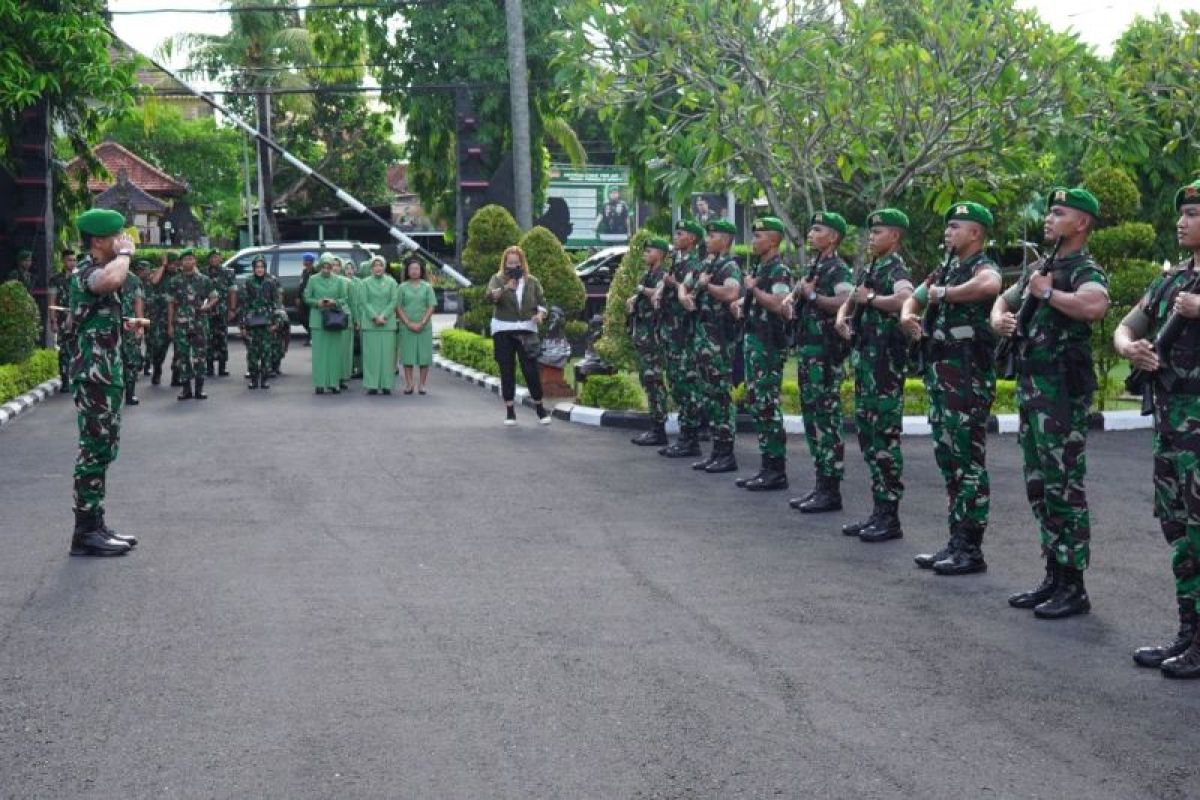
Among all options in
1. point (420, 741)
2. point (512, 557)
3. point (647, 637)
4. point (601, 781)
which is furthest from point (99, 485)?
point (601, 781)

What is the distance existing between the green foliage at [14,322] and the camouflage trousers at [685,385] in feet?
32.9

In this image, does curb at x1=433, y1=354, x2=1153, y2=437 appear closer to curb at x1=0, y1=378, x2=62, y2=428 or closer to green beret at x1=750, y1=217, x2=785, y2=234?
green beret at x1=750, y1=217, x2=785, y2=234

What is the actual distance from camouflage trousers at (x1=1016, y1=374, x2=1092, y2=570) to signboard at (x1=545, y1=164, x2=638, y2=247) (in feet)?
129

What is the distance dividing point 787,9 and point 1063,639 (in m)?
11.1

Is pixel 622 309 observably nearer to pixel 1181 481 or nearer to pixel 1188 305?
pixel 1181 481

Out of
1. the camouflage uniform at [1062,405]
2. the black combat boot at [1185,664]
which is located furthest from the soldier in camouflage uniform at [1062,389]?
the black combat boot at [1185,664]

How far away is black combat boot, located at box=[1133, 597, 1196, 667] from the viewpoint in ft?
22.9

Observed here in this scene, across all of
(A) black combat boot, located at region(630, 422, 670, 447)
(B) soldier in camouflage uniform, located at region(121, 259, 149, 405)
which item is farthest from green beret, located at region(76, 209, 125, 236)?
(B) soldier in camouflage uniform, located at region(121, 259, 149, 405)

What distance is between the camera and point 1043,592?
8141 mm

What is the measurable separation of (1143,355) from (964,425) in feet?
7.01

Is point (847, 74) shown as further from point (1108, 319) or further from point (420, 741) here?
point (420, 741)

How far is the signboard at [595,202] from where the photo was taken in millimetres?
47188

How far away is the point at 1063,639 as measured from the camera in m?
7.50

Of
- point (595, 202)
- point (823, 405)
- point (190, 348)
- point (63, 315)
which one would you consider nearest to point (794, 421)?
point (823, 405)
